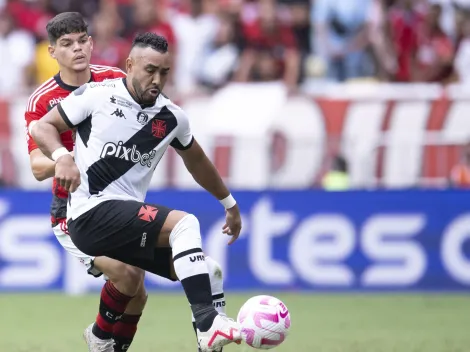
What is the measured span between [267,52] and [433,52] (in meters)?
2.78

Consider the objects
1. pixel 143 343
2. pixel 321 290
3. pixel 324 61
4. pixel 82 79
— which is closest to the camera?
pixel 82 79

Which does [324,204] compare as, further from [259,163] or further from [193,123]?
[193,123]

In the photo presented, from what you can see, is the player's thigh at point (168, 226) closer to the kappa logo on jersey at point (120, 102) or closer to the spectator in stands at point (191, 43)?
the kappa logo on jersey at point (120, 102)

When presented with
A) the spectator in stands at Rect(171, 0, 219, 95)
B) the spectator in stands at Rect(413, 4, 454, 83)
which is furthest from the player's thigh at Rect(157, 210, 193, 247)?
the spectator in stands at Rect(413, 4, 454, 83)

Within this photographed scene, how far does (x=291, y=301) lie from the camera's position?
13.8m

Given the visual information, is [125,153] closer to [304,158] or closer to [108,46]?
[304,158]

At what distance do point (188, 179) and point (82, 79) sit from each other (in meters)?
7.43

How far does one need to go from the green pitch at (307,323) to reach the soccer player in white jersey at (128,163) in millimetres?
2386

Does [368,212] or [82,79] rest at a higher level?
[82,79]

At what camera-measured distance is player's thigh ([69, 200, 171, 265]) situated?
719cm

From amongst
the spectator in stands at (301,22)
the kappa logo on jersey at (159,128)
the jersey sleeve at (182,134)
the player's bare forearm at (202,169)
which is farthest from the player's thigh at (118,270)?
the spectator in stands at (301,22)

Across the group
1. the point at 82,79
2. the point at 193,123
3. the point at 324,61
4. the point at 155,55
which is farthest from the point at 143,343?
the point at 324,61

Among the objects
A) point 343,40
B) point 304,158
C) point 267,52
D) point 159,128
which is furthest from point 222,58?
point 159,128

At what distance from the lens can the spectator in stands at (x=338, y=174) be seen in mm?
15141
